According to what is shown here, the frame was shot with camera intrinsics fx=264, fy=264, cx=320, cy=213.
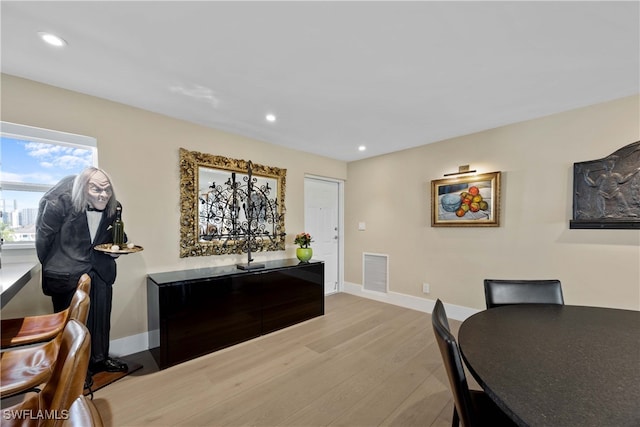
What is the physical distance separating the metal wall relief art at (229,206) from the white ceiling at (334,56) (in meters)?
0.61

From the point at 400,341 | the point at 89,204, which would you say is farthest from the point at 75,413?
the point at 400,341

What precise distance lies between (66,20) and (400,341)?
3.63 m

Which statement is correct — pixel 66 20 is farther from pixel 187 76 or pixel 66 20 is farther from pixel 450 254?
pixel 450 254

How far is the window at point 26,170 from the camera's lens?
2.07 m

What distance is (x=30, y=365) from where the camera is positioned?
125cm

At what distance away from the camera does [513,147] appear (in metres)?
3.01

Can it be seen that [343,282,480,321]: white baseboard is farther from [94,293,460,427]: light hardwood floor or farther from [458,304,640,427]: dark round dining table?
[458,304,640,427]: dark round dining table

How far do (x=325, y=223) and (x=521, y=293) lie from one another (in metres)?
3.18

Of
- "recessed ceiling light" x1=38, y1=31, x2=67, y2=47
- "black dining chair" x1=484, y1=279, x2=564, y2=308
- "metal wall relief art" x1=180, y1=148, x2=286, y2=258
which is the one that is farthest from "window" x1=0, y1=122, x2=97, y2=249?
"black dining chair" x1=484, y1=279, x2=564, y2=308

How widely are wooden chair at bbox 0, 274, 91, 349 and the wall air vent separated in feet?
12.0

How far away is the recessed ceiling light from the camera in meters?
1.61

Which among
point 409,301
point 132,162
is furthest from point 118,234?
point 409,301

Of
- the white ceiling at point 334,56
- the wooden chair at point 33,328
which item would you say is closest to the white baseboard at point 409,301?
the white ceiling at point 334,56

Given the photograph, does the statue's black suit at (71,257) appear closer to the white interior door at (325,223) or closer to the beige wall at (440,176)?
the beige wall at (440,176)
